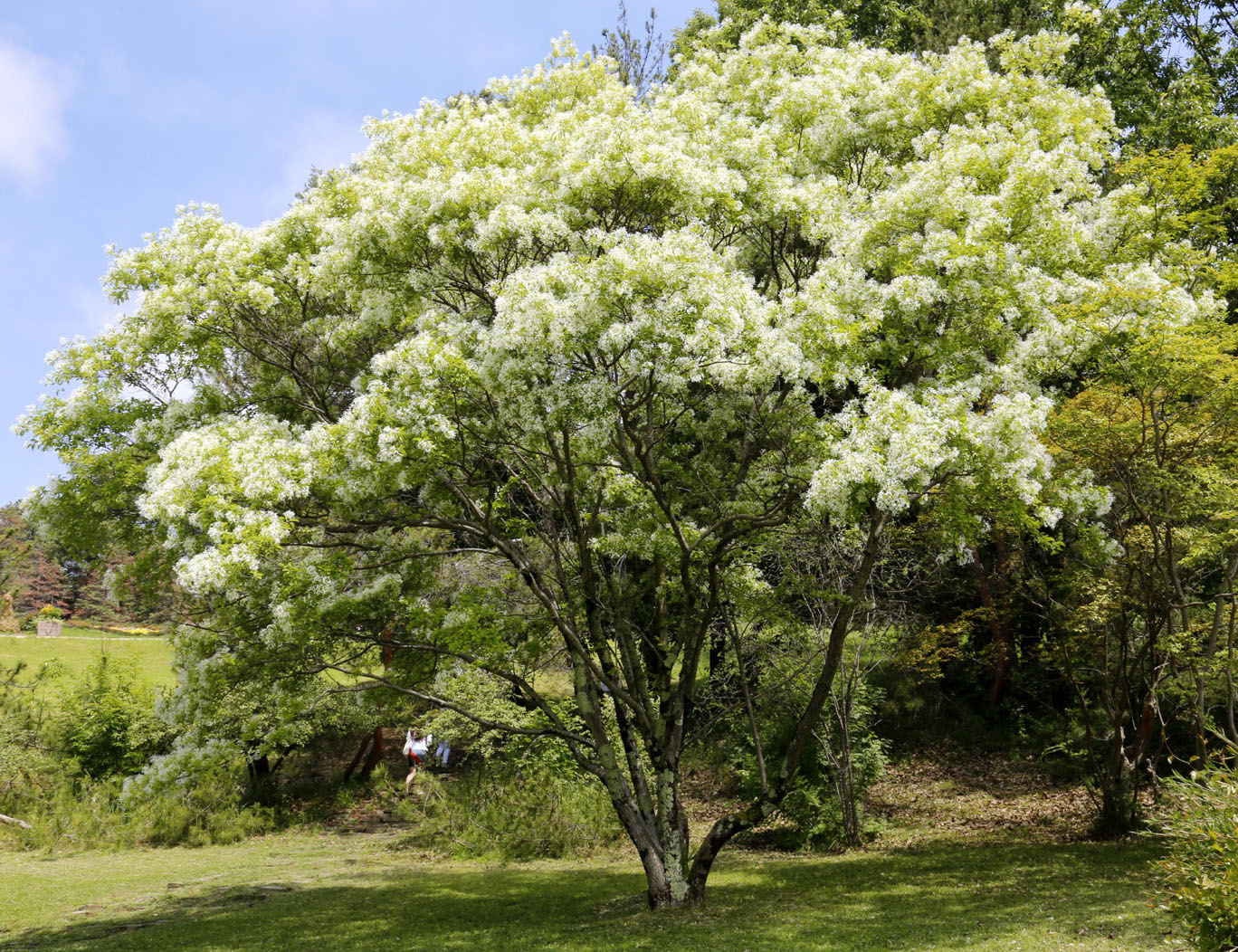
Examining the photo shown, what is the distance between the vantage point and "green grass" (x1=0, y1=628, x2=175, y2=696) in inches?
1373

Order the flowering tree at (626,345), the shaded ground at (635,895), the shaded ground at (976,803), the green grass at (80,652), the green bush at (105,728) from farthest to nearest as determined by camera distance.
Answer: the green grass at (80,652) → the green bush at (105,728) → the shaded ground at (976,803) → the shaded ground at (635,895) → the flowering tree at (626,345)

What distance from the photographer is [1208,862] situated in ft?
21.6

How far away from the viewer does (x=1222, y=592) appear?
11.9 metres

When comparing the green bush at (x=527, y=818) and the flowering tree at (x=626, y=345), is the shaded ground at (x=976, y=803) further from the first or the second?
the flowering tree at (x=626, y=345)

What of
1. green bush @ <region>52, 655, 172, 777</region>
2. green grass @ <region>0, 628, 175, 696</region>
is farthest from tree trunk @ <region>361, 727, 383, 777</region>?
green grass @ <region>0, 628, 175, 696</region>

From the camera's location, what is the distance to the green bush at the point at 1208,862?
6188 mm

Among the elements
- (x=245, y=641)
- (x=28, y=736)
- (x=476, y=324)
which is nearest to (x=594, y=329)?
(x=476, y=324)

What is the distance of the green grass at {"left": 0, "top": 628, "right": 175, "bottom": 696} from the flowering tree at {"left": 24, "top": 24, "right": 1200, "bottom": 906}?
23946 millimetres

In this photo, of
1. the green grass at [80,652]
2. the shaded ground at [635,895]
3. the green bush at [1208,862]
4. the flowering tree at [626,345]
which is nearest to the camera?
the green bush at [1208,862]

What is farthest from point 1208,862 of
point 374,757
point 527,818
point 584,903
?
point 374,757

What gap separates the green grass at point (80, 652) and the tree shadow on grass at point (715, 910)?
20637 mm

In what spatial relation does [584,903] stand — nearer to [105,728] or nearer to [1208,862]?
[1208,862]

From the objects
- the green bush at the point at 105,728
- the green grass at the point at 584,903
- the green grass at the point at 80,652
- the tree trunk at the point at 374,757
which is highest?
the green grass at the point at 80,652

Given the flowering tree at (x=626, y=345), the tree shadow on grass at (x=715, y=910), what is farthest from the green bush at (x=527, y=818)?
the flowering tree at (x=626, y=345)
